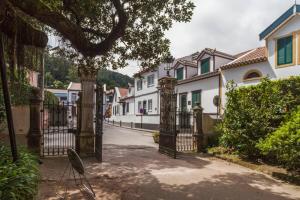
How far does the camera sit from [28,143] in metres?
10.2

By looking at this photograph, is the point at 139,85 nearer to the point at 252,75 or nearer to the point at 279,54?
the point at 252,75

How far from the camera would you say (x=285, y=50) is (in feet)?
57.0

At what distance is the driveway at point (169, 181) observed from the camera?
21.1ft

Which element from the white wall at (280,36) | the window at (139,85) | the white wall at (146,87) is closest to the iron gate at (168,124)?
the white wall at (280,36)

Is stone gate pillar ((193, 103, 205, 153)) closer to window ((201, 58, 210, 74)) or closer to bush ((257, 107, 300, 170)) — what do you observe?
bush ((257, 107, 300, 170))

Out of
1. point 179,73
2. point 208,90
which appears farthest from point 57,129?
point 179,73

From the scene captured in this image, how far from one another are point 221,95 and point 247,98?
1105cm

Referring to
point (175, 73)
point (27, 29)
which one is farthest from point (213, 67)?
point (27, 29)

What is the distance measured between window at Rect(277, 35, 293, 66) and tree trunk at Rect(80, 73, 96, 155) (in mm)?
12655

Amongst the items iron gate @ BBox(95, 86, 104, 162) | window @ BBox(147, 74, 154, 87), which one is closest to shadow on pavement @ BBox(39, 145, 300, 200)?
iron gate @ BBox(95, 86, 104, 162)

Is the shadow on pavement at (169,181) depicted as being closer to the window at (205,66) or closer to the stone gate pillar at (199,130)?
the stone gate pillar at (199,130)

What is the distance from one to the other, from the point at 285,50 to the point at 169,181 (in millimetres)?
13901

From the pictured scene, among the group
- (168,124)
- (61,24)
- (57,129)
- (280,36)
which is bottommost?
(57,129)

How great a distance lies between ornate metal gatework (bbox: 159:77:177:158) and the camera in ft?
38.3
